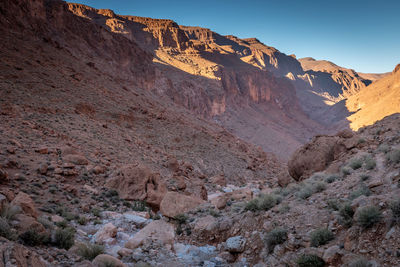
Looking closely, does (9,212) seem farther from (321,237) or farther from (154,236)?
(321,237)

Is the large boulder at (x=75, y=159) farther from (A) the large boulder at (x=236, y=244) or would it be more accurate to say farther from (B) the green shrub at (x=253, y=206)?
(A) the large boulder at (x=236, y=244)

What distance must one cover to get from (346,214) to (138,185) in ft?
32.8

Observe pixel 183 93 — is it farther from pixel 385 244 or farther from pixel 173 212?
pixel 385 244

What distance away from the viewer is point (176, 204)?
950 cm

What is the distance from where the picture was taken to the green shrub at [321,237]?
4.65 m

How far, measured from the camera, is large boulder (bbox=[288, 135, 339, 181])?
12.4 m

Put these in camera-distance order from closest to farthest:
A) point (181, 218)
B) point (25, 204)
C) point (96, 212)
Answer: point (25, 204)
point (181, 218)
point (96, 212)

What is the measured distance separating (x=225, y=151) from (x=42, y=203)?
26.7 metres

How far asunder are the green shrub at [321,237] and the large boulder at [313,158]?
26.9 ft

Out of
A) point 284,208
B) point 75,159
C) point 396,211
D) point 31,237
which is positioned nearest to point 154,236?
point 31,237

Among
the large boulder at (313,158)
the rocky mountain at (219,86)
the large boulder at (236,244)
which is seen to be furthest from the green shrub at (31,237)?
the rocky mountain at (219,86)

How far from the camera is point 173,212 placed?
9.12 metres

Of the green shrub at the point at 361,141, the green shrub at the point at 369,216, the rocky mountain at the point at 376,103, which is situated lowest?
the green shrub at the point at 369,216

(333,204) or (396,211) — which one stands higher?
(396,211)
